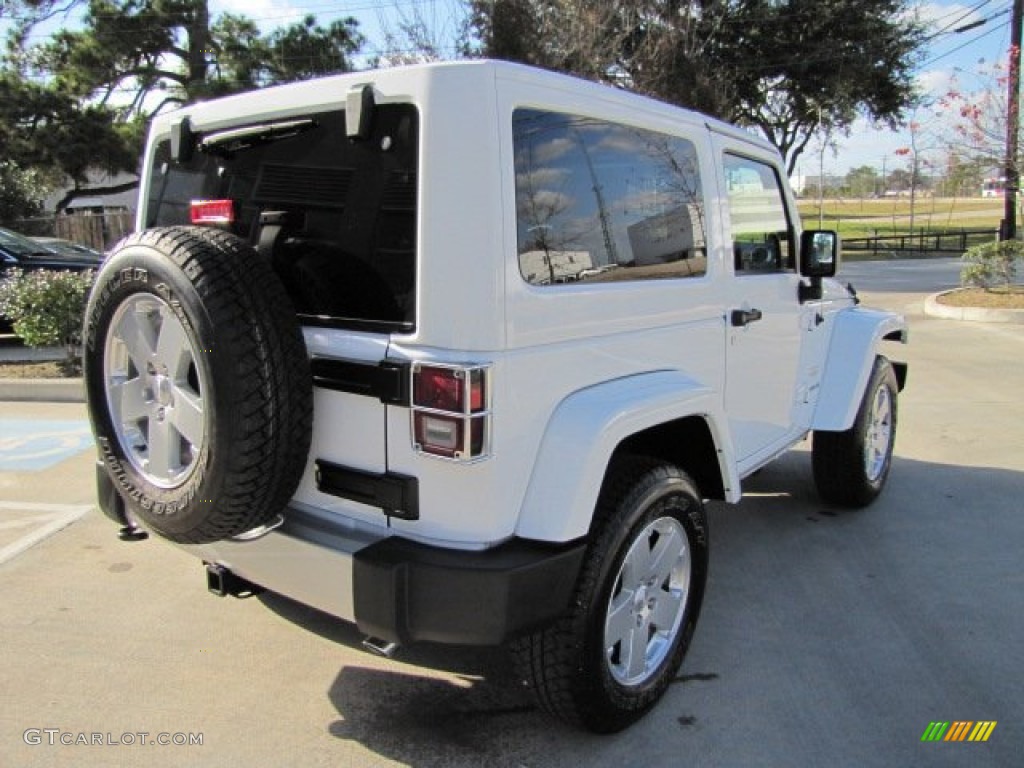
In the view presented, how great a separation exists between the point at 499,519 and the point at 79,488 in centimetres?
388

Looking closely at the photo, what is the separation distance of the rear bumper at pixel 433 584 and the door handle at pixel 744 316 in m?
1.33

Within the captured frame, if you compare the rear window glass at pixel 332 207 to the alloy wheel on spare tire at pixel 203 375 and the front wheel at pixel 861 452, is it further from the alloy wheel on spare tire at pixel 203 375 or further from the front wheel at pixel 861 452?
the front wheel at pixel 861 452

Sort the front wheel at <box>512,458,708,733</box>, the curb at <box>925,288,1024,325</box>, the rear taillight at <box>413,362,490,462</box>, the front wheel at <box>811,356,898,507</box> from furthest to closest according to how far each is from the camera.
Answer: the curb at <box>925,288,1024,325</box>, the front wheel at <box>811,356,898,507</box>, the front wheel at <box>512,458,708,733</box>, the rear taillight at <box>413,362,490,462</box>

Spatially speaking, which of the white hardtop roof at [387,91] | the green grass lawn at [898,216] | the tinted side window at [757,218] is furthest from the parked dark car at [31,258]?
the green grass lawn at [898,216]

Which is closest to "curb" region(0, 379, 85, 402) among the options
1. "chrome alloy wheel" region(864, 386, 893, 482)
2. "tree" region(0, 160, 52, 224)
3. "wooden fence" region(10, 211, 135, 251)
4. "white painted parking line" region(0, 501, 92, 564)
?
"white painted parking line" region(0, 501, 92, 564)

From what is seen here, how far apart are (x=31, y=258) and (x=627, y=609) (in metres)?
10.5

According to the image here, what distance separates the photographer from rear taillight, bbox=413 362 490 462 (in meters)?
2.18

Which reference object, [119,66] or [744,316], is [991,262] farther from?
[119,66]

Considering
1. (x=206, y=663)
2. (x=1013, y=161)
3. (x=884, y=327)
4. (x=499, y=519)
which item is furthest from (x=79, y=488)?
(x=1013, y=161)

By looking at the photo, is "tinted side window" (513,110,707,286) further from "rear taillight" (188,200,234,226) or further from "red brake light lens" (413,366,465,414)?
"rear taillight" (188,200,234,226)

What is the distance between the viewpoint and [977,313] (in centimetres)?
1217

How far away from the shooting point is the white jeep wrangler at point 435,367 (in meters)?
2.23

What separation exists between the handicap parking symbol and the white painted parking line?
30.1 inches

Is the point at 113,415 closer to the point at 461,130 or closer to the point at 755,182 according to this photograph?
the point at 461,130
